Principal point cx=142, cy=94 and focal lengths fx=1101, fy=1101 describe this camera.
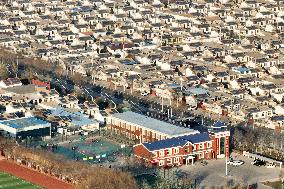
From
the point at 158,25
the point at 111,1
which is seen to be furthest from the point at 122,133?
the point at 111,1

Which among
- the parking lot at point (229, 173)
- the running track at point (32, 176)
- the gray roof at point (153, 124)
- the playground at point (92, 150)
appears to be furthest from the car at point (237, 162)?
the running track at point (32, 176)

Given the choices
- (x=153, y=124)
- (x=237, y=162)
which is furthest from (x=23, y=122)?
(x=237, y=162)

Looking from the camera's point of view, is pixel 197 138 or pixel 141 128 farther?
pixel 141 128

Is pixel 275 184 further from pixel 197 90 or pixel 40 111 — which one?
pixel 197 90

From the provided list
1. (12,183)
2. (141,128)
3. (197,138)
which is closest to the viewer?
(12,183)

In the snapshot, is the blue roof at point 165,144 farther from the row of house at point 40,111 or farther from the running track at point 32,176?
the row of house at point 40,111
